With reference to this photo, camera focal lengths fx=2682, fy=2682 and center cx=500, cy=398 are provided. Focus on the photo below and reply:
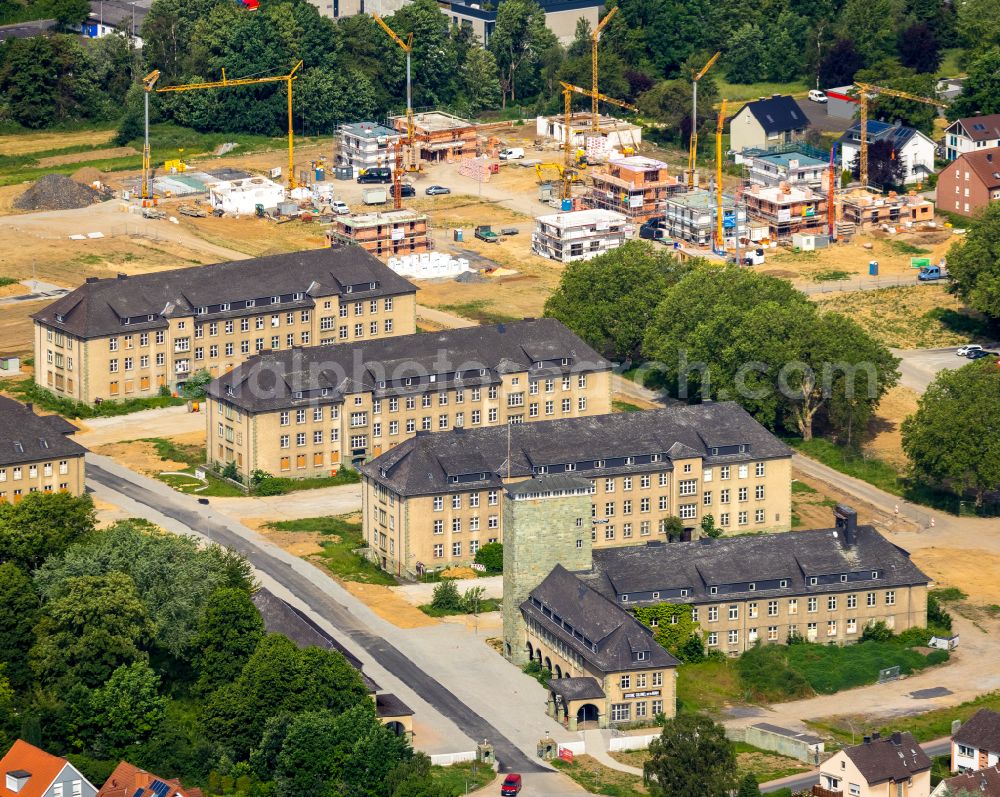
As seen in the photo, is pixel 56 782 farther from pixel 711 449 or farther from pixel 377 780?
pixel 711 449

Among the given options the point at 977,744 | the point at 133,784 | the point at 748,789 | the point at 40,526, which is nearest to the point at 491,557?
the point at 40,526

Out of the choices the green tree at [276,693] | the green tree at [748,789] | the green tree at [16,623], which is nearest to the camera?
the green tree at [748,789]

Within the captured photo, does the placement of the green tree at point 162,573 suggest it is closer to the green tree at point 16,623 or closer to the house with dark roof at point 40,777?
the green tree at point 16,623

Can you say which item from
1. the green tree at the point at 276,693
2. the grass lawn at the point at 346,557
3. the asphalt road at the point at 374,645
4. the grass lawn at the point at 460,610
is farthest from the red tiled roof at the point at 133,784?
the grass lawn at the point at 346,557

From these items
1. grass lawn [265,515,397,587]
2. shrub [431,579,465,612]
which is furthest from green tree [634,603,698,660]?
grass lawn [265,515,397,587]

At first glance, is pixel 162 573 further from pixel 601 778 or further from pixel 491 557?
pixel 601 778
